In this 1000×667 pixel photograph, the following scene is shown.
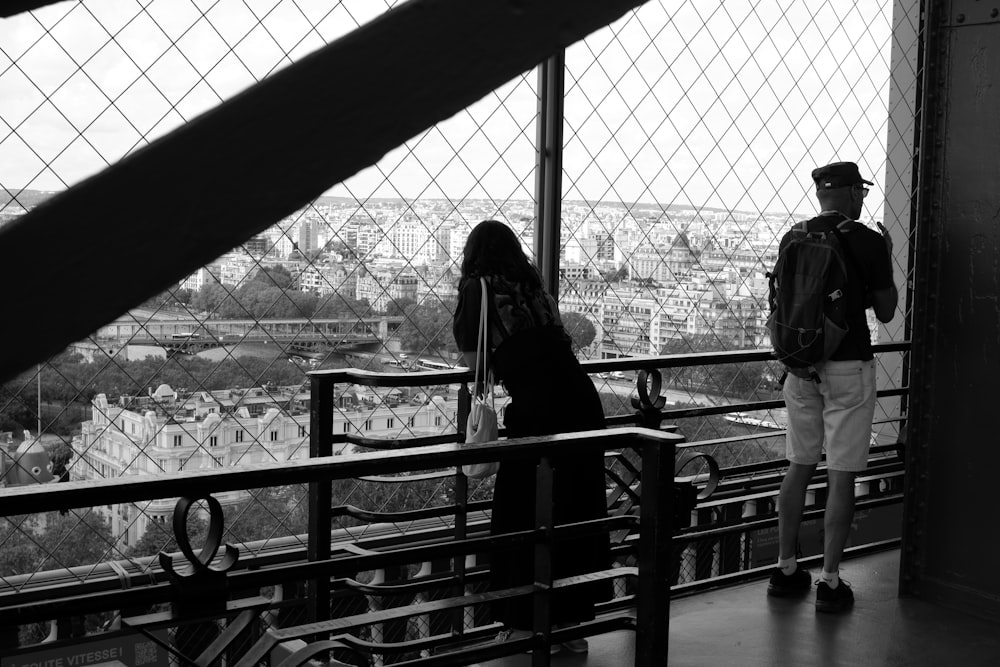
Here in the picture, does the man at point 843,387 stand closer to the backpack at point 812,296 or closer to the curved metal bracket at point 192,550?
the backpack at point 812,296

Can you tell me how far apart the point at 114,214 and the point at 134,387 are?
262 cm

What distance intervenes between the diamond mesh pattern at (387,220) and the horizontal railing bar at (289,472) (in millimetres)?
740

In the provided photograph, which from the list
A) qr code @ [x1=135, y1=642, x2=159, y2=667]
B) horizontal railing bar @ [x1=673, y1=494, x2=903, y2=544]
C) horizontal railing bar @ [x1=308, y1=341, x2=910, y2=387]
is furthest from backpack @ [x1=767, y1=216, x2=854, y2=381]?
qr code @ [x1=135, y1=642, x2=159, y2=667]

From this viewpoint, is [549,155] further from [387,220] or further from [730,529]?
[730,529]

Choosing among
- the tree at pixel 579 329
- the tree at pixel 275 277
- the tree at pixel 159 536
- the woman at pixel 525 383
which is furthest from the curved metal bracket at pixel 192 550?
the tree at pixel 579 329

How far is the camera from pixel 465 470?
10.2 feet

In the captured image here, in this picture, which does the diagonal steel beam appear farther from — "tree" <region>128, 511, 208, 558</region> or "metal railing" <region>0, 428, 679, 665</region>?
"tree" <region>128, 511, 208, 558</region>

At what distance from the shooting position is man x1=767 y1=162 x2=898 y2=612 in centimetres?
355

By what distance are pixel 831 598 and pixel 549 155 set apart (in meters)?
1.85

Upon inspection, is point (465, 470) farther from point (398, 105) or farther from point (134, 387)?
point (398, 105)

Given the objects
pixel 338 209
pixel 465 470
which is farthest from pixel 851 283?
pixel 338 209

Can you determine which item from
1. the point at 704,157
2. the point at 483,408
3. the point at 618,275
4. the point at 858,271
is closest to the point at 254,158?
the point at 483,408

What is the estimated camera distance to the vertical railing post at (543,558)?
2.27 metres

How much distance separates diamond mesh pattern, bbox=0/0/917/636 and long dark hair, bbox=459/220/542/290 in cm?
38
